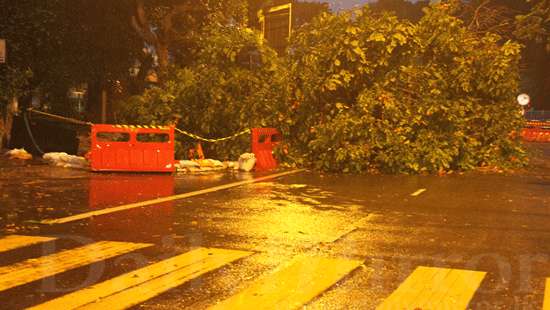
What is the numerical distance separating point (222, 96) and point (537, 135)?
2756cm

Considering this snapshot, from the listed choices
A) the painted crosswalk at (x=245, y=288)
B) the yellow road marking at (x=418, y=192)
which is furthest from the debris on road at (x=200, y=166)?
the painted crosswalk at (x=245, y=288)

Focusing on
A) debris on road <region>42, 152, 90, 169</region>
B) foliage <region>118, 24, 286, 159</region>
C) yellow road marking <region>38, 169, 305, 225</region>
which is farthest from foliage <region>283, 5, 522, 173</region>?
debris on road <region>42, 152, 90, 169</region>

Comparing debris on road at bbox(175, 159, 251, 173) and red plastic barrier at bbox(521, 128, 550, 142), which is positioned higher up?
red plastic barrier at bbox(521, 128, 550, 142)

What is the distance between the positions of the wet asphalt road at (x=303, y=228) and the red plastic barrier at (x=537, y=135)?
1079 inches

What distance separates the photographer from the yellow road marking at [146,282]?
223 inches

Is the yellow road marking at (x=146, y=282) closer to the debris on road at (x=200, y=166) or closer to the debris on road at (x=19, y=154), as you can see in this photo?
the debris on road at (x=200, y=166)

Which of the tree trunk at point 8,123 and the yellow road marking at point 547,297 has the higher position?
the tree trunk at point 8,123

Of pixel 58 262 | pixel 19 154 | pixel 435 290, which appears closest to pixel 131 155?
pixel 19 154

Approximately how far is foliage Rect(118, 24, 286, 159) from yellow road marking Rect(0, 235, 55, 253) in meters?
11.7

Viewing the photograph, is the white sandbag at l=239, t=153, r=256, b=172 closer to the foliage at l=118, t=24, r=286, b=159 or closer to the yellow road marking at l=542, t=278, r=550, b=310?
the foliage at l=118, t=24, r=286, b=159

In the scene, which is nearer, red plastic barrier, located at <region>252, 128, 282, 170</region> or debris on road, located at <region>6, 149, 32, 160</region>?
Answer: red plastic barrier, located at <region>252, 128, 282, 170</region>

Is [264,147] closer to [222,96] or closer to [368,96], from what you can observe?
[222,96]

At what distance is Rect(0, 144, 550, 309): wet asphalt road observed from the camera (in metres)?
6.24

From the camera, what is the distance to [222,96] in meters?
20.5
